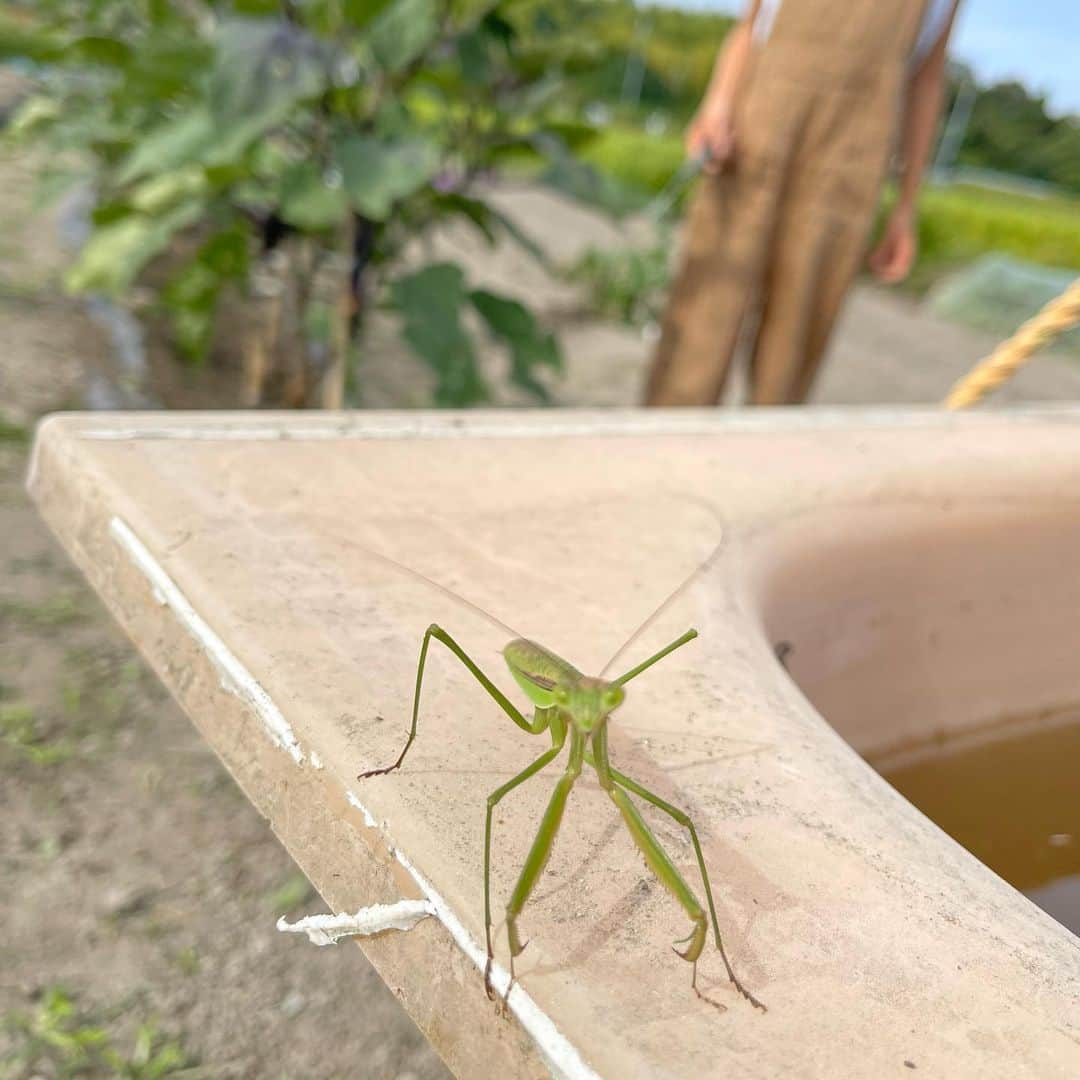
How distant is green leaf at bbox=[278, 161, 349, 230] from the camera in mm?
2033

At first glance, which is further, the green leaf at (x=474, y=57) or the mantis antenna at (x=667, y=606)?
the green leaf at (x=474, y=57)

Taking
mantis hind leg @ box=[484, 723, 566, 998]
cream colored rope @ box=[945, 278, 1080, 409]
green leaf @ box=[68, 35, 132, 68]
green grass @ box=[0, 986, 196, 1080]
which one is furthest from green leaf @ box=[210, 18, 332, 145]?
mantis hind leg @ box=[484, 723, 566, 998]

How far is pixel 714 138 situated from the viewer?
6.92 feet

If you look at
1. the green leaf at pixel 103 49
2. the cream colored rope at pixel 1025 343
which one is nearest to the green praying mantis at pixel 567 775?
the cream colored rope at pixel 1025 343

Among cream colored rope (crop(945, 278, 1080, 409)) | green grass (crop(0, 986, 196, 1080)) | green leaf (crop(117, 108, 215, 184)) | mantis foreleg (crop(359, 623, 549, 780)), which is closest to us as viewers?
mantis foreleg (crop(359, 623, 549, 780))

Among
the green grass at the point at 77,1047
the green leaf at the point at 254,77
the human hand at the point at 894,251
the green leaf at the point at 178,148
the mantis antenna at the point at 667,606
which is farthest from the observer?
the human hand at the point at 894,251

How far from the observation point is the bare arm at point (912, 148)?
214 cm

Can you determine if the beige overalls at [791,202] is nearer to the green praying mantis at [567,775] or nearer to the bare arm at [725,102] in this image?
the bare arm at [725,102]

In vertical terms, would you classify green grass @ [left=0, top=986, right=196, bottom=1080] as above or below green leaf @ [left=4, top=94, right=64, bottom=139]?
below

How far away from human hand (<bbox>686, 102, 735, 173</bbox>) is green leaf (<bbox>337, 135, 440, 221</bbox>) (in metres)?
0.53

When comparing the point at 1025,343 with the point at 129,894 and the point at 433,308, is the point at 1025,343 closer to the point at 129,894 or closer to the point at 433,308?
the point at 433,308

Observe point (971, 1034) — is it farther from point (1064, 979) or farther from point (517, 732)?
point (517, 732)

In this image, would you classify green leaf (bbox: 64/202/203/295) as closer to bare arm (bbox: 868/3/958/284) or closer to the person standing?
the person standing

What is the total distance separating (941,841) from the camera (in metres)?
0.69
